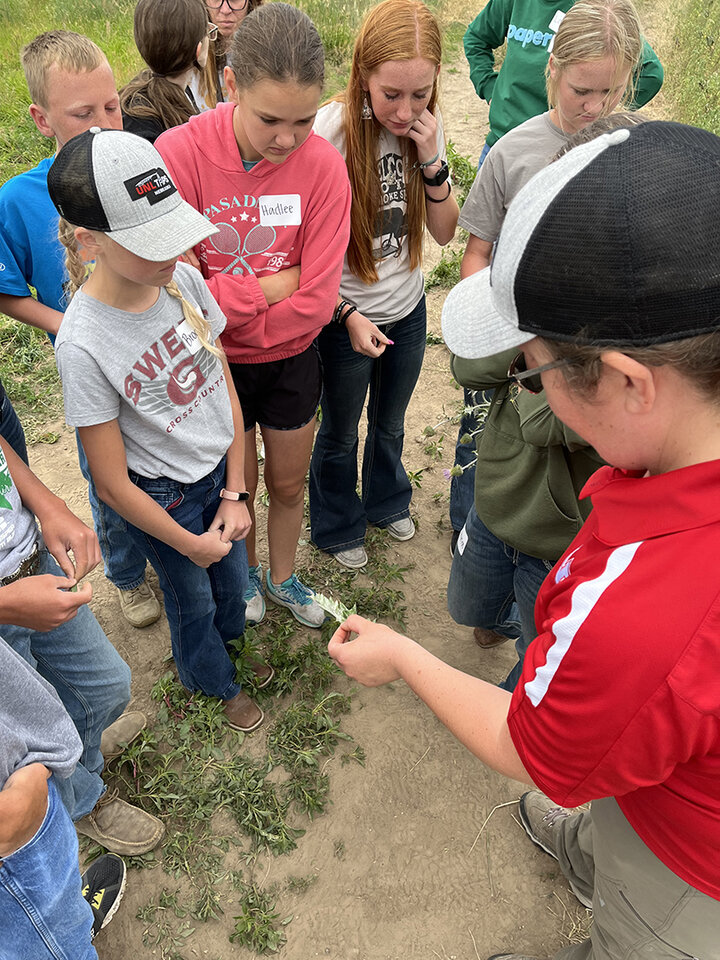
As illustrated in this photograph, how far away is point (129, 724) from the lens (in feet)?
9.12

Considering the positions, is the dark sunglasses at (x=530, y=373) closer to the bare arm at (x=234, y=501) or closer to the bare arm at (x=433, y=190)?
the bare arm at (x=234, y=501)

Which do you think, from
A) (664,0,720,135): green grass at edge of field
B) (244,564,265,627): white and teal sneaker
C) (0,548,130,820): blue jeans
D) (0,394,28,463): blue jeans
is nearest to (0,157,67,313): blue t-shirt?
(0,394,28,463): blue jeans

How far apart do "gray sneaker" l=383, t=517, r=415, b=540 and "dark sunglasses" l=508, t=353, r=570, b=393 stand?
240cm

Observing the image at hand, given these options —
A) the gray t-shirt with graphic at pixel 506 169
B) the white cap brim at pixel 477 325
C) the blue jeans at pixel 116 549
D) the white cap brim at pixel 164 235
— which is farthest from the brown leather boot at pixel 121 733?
the gray t-shirt with graphic at pixel 506 169

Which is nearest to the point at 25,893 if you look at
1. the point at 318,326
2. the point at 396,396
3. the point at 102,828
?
the point at 102,828

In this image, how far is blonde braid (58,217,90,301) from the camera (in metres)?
2.03

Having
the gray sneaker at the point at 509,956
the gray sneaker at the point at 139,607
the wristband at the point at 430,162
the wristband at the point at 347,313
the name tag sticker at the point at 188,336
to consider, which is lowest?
the gray sneaker at the point at 509,956

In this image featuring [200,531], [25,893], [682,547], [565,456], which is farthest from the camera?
[200,531]

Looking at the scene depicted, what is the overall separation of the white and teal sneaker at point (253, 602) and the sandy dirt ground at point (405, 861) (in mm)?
389

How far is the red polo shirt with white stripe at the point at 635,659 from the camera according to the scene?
984 millimetres

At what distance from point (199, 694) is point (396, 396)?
1.50 m

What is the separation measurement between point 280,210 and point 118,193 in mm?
687

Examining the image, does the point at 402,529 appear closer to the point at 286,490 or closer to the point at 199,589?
the point at 286,490

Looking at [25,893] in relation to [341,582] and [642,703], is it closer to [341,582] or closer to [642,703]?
[642,703]
